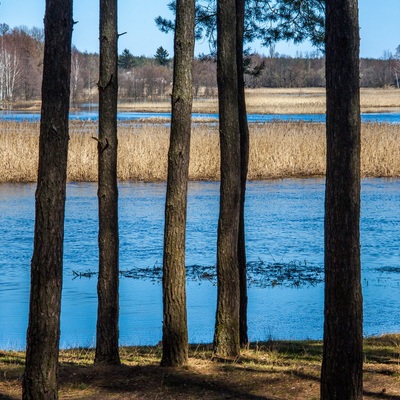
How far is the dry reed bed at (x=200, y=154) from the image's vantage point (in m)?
24.2

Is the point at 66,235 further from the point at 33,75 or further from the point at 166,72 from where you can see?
the point at 166,72

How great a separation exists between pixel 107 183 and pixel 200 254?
7.35 m

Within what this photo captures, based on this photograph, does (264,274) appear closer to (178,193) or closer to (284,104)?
(178,193)

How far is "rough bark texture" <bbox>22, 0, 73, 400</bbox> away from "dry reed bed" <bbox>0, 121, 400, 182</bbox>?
1868 cm

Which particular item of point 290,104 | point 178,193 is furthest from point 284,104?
point 178,193

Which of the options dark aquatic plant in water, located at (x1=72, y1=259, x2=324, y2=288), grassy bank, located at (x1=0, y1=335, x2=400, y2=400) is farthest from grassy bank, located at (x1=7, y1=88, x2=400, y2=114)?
grassy bank, located at (x1=0, y1=335, x2=400, y2=400)

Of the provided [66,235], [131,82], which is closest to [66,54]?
[66,235]

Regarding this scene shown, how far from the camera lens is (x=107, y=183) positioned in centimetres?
727

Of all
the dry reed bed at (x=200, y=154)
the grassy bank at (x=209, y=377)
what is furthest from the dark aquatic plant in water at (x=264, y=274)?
the dry reed bed at (x=200, y=154)

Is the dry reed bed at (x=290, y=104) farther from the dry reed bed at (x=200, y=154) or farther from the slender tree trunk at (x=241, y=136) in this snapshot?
the slender tree trunk at (x=241, y=136)

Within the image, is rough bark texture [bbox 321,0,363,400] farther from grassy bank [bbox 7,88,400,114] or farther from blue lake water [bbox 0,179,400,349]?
grassy bank [bbox 7,88,400,114]

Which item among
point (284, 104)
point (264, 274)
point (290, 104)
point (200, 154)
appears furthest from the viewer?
point (284, 104)

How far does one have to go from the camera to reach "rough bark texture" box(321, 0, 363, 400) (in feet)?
17.6

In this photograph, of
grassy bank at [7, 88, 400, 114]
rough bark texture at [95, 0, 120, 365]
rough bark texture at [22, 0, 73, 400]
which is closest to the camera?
rough bark texture at [22, 0, 73, 400]
